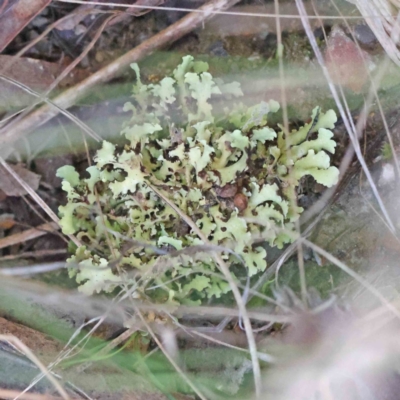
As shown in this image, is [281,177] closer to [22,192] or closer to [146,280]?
[146,280]

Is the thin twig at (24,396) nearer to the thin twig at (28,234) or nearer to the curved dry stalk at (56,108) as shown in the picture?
the thin twig at (28,234)

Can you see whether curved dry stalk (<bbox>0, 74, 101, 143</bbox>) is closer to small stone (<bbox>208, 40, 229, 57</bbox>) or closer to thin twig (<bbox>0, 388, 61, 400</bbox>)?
small stone (<bbox>208, 40, 229, 57</bbox>)

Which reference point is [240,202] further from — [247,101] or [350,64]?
[350,64]

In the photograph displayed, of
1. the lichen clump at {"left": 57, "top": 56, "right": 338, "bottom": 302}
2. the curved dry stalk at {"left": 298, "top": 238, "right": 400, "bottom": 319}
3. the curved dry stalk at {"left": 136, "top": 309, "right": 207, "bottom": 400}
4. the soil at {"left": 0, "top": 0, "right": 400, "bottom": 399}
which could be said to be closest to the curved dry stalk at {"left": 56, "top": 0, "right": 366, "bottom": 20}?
the soil at {"left": 0, "top": 0, "right": 400, "bottom": 399}

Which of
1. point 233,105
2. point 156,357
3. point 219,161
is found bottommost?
point 156,357

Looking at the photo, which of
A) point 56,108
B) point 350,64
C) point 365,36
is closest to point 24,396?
point 56,108

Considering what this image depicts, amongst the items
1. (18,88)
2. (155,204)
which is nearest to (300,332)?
(155,204)
